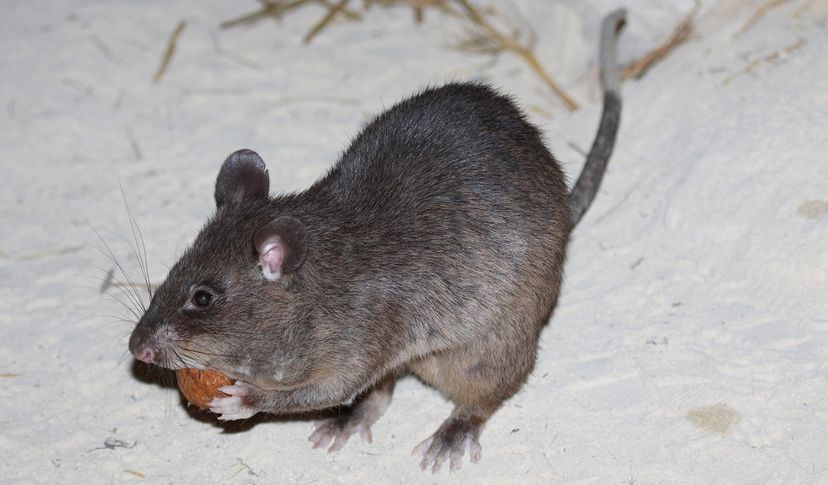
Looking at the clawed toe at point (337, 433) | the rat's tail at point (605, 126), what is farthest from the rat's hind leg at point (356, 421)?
the rat's tail at point (605, 126)

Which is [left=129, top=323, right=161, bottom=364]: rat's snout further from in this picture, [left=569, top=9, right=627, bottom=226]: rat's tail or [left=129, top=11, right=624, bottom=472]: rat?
[left=569, top=9, right=627, bottom=226]: rat's tail

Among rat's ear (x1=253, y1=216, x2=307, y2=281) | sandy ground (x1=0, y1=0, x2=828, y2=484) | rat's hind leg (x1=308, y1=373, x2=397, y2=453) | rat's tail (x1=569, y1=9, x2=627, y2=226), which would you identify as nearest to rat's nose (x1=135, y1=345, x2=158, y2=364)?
rat's ear (x1=253, y1=216, x2=307, y2=281)

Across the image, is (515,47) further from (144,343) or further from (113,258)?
(144,343)

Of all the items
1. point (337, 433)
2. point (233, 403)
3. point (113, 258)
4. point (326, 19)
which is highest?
point (233, 403)

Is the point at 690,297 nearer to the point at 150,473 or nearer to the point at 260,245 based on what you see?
the point at 260,245

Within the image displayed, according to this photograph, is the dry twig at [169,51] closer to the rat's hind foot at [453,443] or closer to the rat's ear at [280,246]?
the rat's ear at [280,246]

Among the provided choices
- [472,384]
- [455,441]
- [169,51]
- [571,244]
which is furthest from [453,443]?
[169,51]
